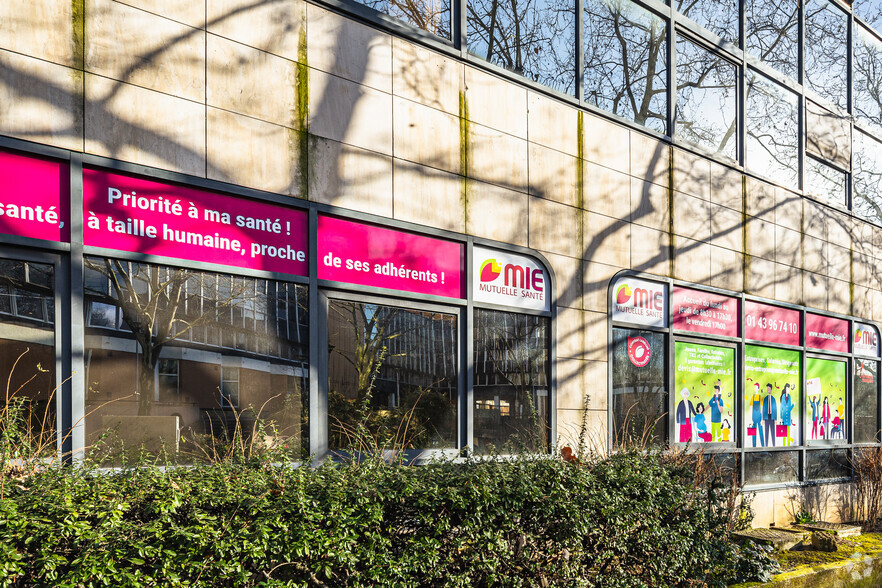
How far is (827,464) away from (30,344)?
1250 cm

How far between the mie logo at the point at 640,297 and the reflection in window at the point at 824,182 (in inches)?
184

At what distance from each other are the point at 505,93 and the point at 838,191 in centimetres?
861

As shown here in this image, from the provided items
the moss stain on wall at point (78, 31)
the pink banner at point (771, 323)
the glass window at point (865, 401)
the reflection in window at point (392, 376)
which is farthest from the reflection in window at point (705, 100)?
the moss stain on wall at point (78, 31)

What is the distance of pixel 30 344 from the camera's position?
5.32 meters

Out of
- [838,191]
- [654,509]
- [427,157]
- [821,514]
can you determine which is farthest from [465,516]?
[838,191]

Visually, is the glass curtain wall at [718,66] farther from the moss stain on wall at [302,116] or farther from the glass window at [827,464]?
the glass window at [827,464]

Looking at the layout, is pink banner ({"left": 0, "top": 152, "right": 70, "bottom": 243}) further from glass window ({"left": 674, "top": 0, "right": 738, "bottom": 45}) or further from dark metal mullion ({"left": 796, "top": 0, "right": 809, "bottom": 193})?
dark metal mullion ({"left": 796, "top": 0, "right": 809, "bottom": 193})

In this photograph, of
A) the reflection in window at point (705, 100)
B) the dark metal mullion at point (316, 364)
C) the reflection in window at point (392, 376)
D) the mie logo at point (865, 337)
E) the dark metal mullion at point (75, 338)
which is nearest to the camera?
the dark metal mullion at point (75, 338)

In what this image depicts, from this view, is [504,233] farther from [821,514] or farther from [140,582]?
[821,514]

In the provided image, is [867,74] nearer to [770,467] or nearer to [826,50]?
[826,50]

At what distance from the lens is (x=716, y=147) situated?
Answer: 11602mm

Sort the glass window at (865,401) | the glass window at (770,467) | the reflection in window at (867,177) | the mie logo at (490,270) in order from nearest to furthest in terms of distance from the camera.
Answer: the mie logo at (490,270) < the glass window at (770,467) < the glass window at (865,401) < the reflection in window at (867,177)

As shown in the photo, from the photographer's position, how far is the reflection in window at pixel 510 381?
325 inches

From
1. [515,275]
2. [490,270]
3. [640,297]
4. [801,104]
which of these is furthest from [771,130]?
[490,270]
